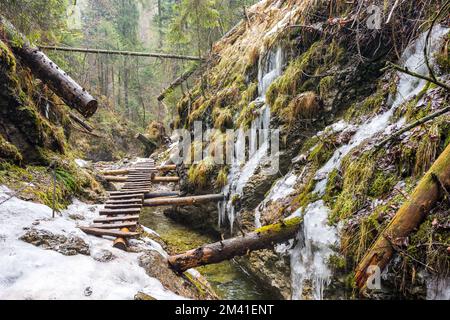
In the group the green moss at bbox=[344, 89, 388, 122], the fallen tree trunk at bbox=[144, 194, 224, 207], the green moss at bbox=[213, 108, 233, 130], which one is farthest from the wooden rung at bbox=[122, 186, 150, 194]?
the green moss at bbox=[344, 89, 388, 122]

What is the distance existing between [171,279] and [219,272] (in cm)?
204

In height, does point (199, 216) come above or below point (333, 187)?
above

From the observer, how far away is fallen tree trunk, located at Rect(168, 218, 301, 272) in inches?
169

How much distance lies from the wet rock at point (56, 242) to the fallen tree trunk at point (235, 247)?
1.22m

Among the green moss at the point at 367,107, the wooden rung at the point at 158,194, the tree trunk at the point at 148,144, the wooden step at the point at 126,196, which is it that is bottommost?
the wooden step at the point at 126,196

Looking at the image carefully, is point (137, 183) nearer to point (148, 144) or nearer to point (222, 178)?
point (222, 178)

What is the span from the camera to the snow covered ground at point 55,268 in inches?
110

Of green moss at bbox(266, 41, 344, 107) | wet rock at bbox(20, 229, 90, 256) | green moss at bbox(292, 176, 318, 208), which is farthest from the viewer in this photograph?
green moss at bbox(266, 41, 344, 107)

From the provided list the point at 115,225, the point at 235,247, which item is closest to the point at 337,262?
the point at 235,247

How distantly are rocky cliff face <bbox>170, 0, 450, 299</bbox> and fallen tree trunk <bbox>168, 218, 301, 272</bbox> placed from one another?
8.8 inches

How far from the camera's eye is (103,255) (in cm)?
381

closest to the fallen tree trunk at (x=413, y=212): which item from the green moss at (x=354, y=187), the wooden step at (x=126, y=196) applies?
the green moss at (x=354, y=187)

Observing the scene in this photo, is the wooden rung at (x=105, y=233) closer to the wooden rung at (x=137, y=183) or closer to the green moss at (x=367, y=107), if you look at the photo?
the wooden rung at (x=137, y=183)

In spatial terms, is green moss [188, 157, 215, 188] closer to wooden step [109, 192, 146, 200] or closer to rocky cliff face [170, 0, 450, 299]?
rocky cliff face [170, 0, 450, 299]
